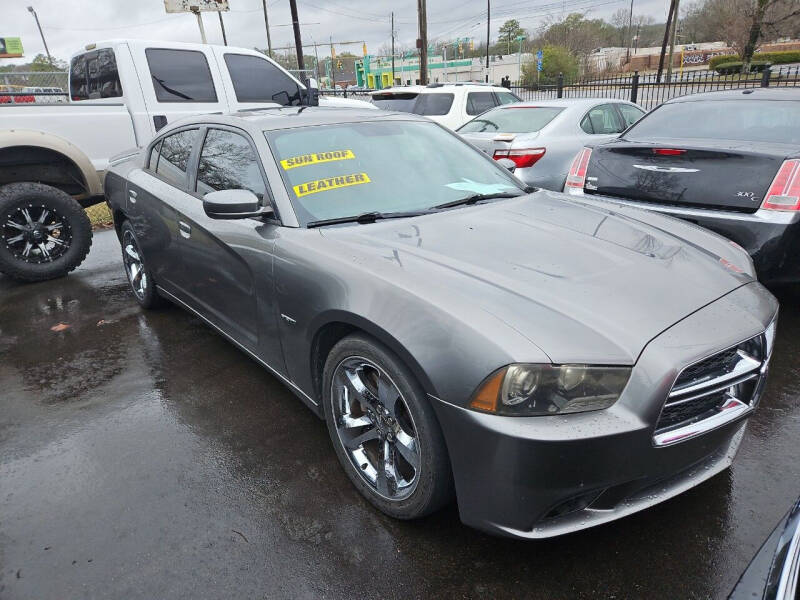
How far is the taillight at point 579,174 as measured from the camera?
182 inches

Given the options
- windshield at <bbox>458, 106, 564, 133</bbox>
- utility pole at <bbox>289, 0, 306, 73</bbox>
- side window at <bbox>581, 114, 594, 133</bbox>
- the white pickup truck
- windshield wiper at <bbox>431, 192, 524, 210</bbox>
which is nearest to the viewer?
windshield wiper at <bbox>431, 192, 524, 210</bbox>

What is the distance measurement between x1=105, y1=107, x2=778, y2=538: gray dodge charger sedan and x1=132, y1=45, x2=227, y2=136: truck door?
3.21 m

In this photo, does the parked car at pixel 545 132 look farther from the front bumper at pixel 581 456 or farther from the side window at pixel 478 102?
the front bumper at pixel 581 456

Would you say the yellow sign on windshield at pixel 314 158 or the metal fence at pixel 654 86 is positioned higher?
the yellow sign on windshield at pixel 314 158

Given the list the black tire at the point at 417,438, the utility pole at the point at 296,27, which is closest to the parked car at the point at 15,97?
the black tire at the point at 417,438

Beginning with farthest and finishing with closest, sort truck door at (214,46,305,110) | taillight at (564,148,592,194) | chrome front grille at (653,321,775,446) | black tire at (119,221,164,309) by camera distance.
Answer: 1. truck door at (214,46,305,110)
2. taillight at (564,148,592,194)
3. black tire at (119,221,164,309)
4. chrome front grille at (653,321,775,446)

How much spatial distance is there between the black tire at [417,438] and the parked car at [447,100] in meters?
8.36

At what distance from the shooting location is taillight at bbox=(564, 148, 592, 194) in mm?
4616

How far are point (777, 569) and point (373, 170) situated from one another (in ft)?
7.79

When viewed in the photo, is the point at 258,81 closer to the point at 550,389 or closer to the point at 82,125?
the point at 82,125

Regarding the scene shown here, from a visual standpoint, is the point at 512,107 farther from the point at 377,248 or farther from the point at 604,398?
A: the point at 604,398

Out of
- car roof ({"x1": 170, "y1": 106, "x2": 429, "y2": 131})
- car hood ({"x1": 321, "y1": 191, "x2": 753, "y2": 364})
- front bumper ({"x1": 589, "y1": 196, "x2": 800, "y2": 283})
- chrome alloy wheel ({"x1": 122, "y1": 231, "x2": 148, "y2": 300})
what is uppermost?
car roof ({"x1": 170, "y1": 106, "x2": 429, "y2": 131})

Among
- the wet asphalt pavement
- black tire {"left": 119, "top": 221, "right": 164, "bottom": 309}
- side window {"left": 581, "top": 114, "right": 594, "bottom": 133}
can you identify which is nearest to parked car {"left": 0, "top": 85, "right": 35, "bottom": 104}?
black tire {"left": 119, "top": 221, "right": 164, "bottom": 309}

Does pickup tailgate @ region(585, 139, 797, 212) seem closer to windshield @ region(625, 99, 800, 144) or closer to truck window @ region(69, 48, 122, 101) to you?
windshield @ region(625, 99, 800, 144)
